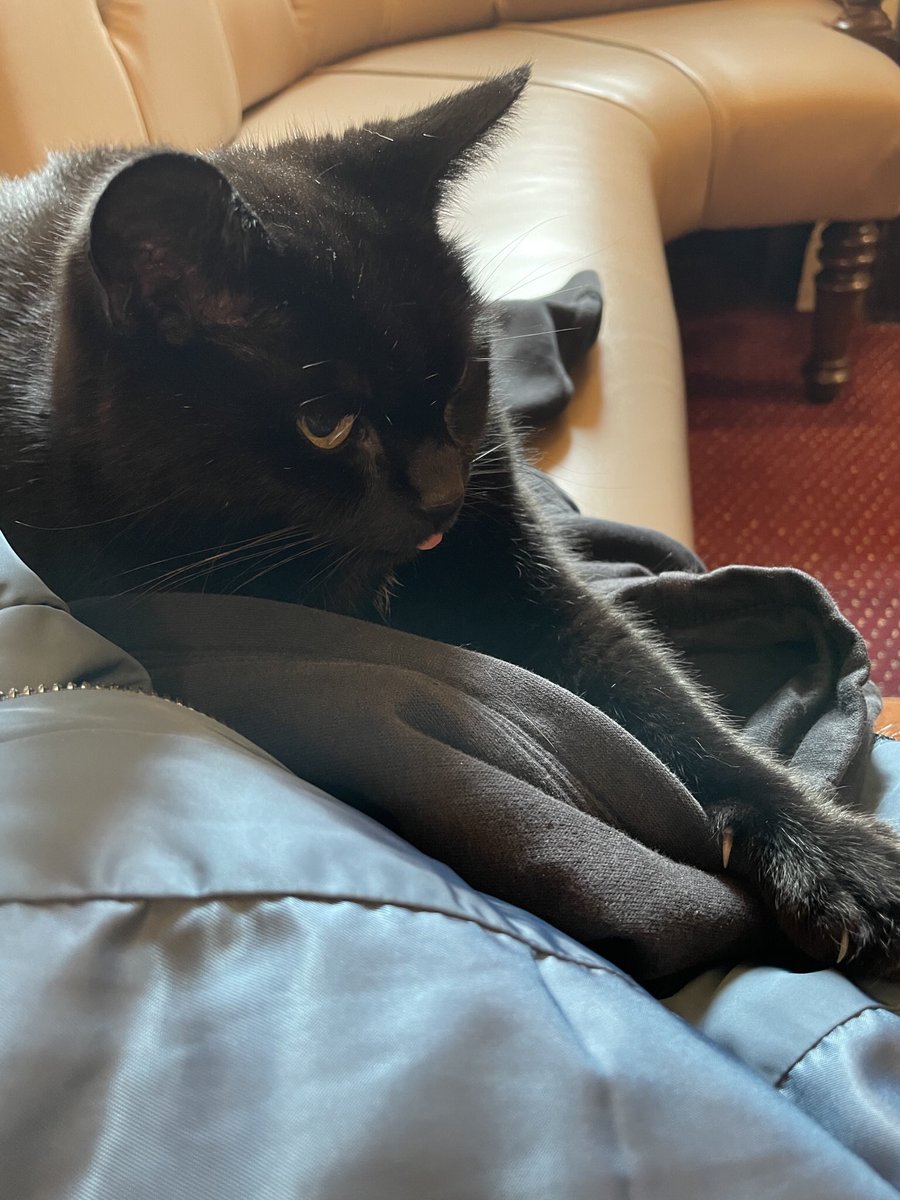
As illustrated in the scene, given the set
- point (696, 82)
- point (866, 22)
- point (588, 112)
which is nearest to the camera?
point (588, 112)

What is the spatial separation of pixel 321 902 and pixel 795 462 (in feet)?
5.81

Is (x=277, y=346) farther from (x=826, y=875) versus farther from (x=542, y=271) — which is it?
(x=542, y=271)

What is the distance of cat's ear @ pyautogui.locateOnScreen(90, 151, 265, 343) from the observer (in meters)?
0.48

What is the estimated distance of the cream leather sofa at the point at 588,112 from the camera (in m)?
1.08

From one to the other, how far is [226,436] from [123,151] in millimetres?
301

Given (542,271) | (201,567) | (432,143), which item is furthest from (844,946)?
(542,271)

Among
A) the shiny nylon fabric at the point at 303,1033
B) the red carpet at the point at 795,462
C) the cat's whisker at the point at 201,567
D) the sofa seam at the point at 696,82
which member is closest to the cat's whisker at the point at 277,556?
the cat's whisker at the point at 201,567

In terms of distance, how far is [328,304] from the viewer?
1.88 ft

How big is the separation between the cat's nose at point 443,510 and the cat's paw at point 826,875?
0.87ft

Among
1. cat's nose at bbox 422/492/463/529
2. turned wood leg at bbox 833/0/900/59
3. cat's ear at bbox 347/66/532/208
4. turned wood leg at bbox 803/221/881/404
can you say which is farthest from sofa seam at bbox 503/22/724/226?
cat's nose at bbox 422/492/463/529

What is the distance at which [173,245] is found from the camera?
1.70 feet

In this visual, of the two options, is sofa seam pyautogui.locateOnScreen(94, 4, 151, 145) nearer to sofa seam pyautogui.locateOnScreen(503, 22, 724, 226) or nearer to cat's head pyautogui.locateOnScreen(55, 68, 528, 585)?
cat's head pyautogui.locateOnScreen(55, 68, 528, 585)

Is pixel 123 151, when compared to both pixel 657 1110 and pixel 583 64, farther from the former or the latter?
pixel 583 64

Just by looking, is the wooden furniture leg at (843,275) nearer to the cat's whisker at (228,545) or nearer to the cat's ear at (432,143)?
the cat's ear at (432,143)
